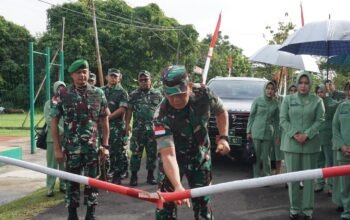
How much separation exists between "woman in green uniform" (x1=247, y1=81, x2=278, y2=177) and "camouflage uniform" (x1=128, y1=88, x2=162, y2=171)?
1.59 meters

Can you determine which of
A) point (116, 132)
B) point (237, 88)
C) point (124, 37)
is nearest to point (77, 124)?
point (116, 132)

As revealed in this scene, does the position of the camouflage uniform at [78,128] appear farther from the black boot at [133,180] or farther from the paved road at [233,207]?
the black boot at [133,180]

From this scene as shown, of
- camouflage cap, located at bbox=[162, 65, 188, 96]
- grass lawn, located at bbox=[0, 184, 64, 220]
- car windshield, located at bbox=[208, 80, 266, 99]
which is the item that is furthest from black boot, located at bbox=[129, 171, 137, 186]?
camouflage cap, located at bbox=[162, 65, 188, 96]

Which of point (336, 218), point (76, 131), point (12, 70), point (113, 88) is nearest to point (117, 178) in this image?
point (113, 88)

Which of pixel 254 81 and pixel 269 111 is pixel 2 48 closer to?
pixel 254 81

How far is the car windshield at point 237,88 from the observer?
960 centimetres

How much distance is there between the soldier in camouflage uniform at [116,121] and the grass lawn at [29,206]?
1.13 meters

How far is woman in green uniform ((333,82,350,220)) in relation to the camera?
518cm

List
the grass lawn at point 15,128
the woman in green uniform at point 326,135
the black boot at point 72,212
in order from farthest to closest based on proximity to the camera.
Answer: the grass lawn at point 15,128 < the woman in green uniform at point 326,135 < the black boot at point 72,212

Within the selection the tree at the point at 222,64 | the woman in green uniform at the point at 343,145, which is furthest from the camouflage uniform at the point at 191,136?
the tree at the point at 222,64

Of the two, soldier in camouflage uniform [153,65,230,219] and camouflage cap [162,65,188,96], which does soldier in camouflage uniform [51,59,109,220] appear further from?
camouflage cap [162,65,188,96]

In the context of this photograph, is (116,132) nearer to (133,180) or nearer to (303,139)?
(133,180)

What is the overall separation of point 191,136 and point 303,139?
2097 mm

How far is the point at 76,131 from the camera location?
191 inches
